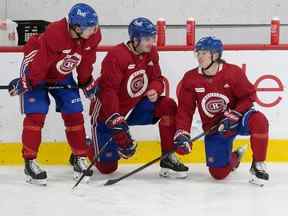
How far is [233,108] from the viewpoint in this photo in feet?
11.8

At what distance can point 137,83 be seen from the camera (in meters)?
3.74

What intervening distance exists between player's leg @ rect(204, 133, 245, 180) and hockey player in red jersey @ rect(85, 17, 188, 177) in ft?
0.49

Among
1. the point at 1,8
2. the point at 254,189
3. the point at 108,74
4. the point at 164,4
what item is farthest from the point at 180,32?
the point at 254,189

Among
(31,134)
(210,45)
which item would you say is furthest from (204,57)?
(31,134)

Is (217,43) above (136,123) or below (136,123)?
above

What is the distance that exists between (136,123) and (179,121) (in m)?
0.33

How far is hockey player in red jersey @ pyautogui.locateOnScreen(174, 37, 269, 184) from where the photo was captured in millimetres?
3484

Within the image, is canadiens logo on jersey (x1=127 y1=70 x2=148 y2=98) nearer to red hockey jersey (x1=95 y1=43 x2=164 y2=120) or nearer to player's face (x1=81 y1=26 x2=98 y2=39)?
red hockey jersey (x1=95 y1=43 x2=164 y2=120)

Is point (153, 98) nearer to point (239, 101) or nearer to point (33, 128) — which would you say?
point (239, 101)

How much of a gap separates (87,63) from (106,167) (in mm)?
588

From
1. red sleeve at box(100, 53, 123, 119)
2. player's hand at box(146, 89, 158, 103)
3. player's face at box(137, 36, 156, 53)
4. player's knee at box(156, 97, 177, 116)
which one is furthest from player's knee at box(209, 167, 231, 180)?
player's face at box(137, 36, 156, 53)

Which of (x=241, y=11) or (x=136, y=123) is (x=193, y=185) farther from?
(x=241, y=11)

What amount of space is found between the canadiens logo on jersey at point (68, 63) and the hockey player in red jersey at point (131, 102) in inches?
7.8

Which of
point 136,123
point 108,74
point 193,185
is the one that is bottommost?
point 193,185
